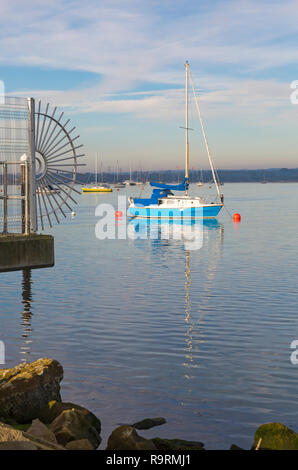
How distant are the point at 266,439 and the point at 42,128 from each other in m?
11.7

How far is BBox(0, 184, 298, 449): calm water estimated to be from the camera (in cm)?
1633

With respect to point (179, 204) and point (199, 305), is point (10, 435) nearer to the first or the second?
point (199, 305)

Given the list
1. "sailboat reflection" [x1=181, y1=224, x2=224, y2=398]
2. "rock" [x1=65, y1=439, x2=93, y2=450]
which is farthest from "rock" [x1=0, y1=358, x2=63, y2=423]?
"sailboat reflection" [x1=181, y1=224, x2=224, y2=398]

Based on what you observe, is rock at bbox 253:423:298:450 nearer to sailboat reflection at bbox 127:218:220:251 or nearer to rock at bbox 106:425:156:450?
rock at bbox 106:425:156:450

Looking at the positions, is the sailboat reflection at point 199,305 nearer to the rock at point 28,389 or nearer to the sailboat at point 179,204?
A: the rock at point 28,389

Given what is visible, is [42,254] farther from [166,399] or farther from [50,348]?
[166,399]

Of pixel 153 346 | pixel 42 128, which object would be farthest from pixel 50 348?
pixel 42 128

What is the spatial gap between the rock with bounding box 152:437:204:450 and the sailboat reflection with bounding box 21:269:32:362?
9.03 m

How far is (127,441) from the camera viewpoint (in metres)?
12.3

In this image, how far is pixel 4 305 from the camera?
3225 cm

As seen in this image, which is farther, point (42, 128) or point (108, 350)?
point (108, 350)

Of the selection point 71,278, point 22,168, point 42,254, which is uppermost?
point 22,168
